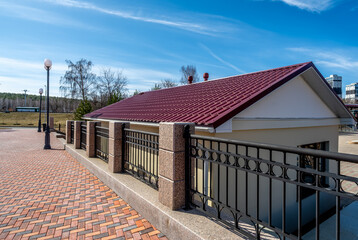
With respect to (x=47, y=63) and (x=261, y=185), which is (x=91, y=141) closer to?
(x=261, y=185)

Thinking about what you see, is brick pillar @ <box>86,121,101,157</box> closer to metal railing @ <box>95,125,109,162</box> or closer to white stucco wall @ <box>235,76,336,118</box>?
metal railing @ <box>95,125,109,162</box>

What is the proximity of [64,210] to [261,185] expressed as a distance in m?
4.77

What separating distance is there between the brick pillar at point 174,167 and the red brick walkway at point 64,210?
0.56 metres

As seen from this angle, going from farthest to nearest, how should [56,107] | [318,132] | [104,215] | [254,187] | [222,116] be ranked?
[56,107]
[318,132]
[254,187]
[222,116]
[104,215]

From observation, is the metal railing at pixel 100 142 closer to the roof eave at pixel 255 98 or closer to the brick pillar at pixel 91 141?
the brick pillar at pixel 91 141

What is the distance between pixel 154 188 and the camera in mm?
4426

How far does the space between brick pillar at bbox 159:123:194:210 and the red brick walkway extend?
0.56 m

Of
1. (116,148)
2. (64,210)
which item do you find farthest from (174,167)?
(116,148)

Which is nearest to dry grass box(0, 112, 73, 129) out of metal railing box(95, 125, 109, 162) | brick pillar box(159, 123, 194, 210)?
metal railing box(95, 125, 109, 162)

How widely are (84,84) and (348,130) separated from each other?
141ft

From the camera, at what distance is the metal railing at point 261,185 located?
2047 mm

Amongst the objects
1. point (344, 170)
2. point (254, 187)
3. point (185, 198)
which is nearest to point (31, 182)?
point (185, 198)

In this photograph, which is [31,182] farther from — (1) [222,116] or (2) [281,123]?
(2) [281,123]

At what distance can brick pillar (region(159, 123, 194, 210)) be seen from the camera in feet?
11.5
